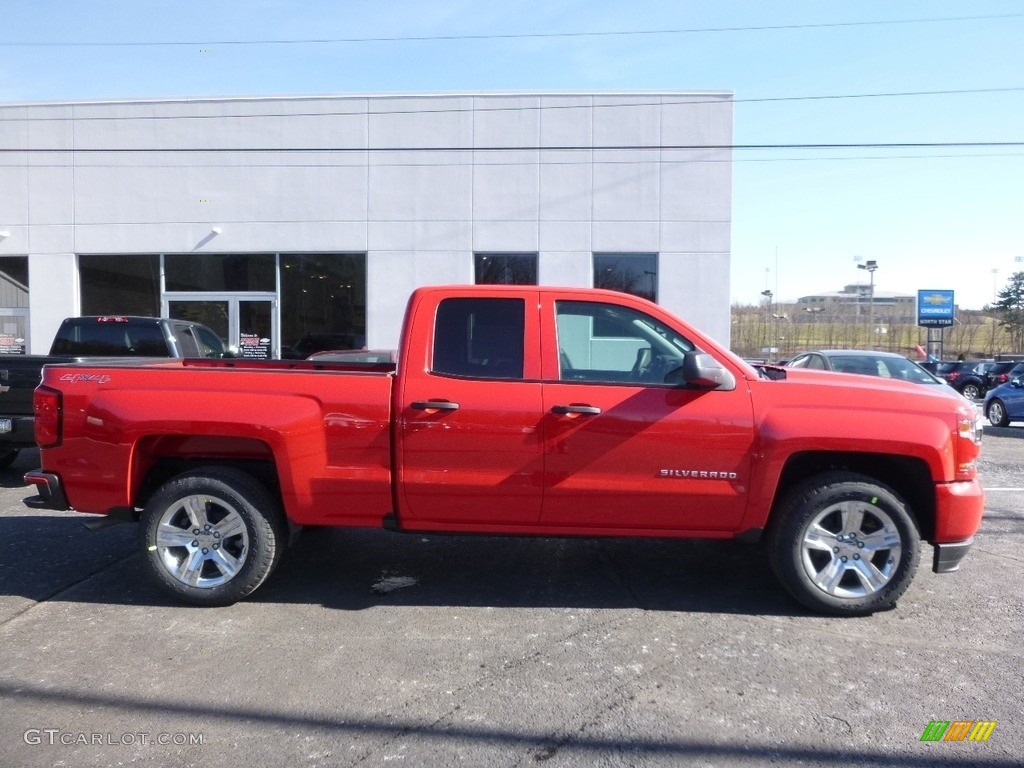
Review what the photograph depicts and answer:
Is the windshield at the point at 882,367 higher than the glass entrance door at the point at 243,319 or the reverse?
the reverse

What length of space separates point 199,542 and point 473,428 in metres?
1.88

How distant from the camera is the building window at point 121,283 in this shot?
17938mm

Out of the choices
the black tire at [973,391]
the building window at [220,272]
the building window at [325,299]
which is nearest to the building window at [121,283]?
the building window at [220,272]

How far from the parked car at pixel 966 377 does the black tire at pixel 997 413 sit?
797cm

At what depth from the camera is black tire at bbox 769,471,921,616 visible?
479 centimetres

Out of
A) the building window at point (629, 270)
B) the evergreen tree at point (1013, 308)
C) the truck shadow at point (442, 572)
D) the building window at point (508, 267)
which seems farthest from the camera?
the evergreen tree at point (1013, 308)

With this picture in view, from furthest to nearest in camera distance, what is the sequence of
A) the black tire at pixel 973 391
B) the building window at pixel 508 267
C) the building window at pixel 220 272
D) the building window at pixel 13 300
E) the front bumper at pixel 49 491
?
the black tire at pixel 973 391 < the building window at pixel 13 300 < the building window at pixel 220 272 < the building window at pixel 508 267 < the front bumper at pixel 49 491

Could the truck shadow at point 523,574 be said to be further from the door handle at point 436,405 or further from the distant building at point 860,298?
the distant building at point 860,298

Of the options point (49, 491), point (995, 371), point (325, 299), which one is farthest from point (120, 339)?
point (995, 371)

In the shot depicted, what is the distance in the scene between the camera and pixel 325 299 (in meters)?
17.5

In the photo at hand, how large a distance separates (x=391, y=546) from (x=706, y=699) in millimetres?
3245

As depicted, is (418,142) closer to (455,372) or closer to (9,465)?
(9,465)

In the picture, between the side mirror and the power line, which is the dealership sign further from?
the side mirror

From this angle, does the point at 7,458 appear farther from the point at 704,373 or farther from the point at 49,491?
the point at 704,373
